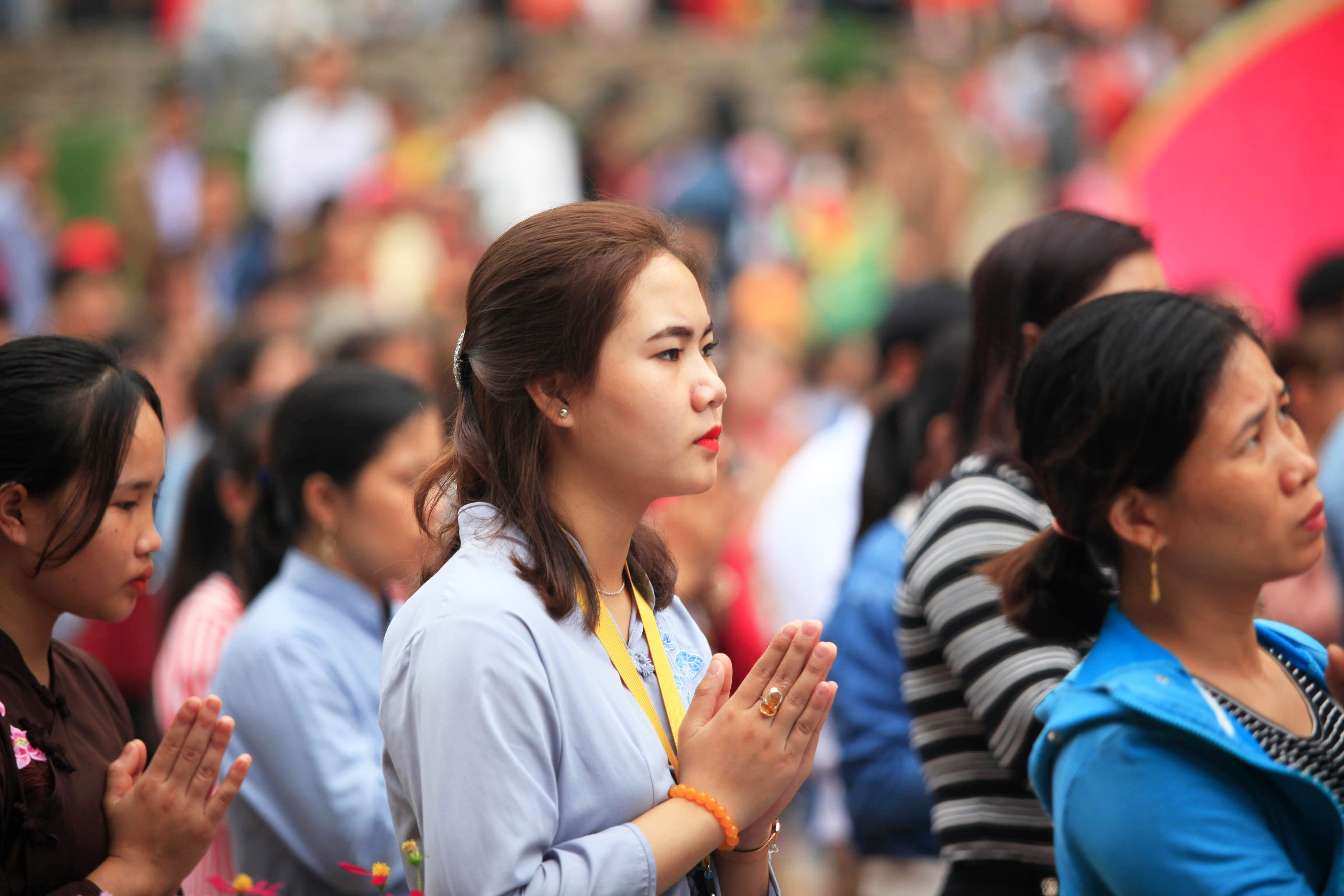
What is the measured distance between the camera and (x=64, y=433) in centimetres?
249

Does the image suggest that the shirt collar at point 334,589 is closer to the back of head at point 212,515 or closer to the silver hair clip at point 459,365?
the back of head at point 212,515

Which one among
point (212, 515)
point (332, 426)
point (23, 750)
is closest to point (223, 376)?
point (212, 515)

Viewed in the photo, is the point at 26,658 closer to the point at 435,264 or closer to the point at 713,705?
the point at 713,705

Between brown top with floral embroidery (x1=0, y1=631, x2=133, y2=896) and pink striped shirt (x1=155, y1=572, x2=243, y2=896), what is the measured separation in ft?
3.29

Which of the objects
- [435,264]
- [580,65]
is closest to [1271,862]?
[435,264]

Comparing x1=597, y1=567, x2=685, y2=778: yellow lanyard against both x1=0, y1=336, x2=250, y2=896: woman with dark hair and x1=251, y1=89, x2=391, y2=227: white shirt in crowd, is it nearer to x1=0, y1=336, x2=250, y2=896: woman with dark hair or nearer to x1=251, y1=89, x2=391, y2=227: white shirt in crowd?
x1=0, y1=336, x2=250, y2=896: woman with dark hair

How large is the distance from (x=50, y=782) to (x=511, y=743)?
87 cm

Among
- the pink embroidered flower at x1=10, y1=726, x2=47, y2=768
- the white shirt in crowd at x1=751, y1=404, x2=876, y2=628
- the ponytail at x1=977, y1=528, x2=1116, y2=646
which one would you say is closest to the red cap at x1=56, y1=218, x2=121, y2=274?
the white shirt in crowd at x1=751, y1=404, x2=876, y2=628

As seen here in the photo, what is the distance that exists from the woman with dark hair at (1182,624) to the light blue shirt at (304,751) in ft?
5.23

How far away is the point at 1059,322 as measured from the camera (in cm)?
238

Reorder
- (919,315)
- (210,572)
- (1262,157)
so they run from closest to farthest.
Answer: (210,572), (919,315), (1262,157)

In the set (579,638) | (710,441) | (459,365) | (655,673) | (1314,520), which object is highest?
(459,365)

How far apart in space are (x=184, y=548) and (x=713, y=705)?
267 centimetres

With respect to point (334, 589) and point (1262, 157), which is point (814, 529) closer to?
point (334, 589)
